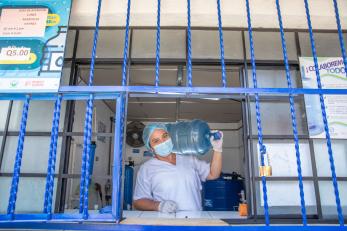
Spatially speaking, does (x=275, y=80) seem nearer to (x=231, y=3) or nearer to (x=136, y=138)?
(x=231, y=3)

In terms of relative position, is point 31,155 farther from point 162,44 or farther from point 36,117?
point 162,44

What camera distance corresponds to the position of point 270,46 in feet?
8.75

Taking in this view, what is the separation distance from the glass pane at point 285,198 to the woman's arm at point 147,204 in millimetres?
881

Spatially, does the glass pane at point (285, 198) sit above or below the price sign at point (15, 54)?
below

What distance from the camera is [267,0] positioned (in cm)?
215

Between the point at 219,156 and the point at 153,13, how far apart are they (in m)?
1.43

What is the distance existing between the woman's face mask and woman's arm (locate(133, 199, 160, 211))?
0.48 meters

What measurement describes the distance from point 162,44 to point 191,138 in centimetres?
111

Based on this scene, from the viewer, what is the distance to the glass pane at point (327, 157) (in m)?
2.30

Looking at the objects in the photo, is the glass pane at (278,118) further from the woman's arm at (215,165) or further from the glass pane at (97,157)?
the glass pane at (97,157)

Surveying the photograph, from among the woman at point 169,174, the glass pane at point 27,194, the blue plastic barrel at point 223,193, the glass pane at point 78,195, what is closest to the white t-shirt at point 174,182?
the woman at point 169,174

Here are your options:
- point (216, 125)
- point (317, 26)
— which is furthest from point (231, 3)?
point (216, 125)

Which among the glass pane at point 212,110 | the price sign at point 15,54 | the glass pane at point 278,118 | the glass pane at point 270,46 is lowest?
the glass pane at point 278,118

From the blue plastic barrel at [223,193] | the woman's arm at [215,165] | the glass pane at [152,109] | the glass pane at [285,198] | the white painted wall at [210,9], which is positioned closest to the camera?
the white painted wall at [210,9]
